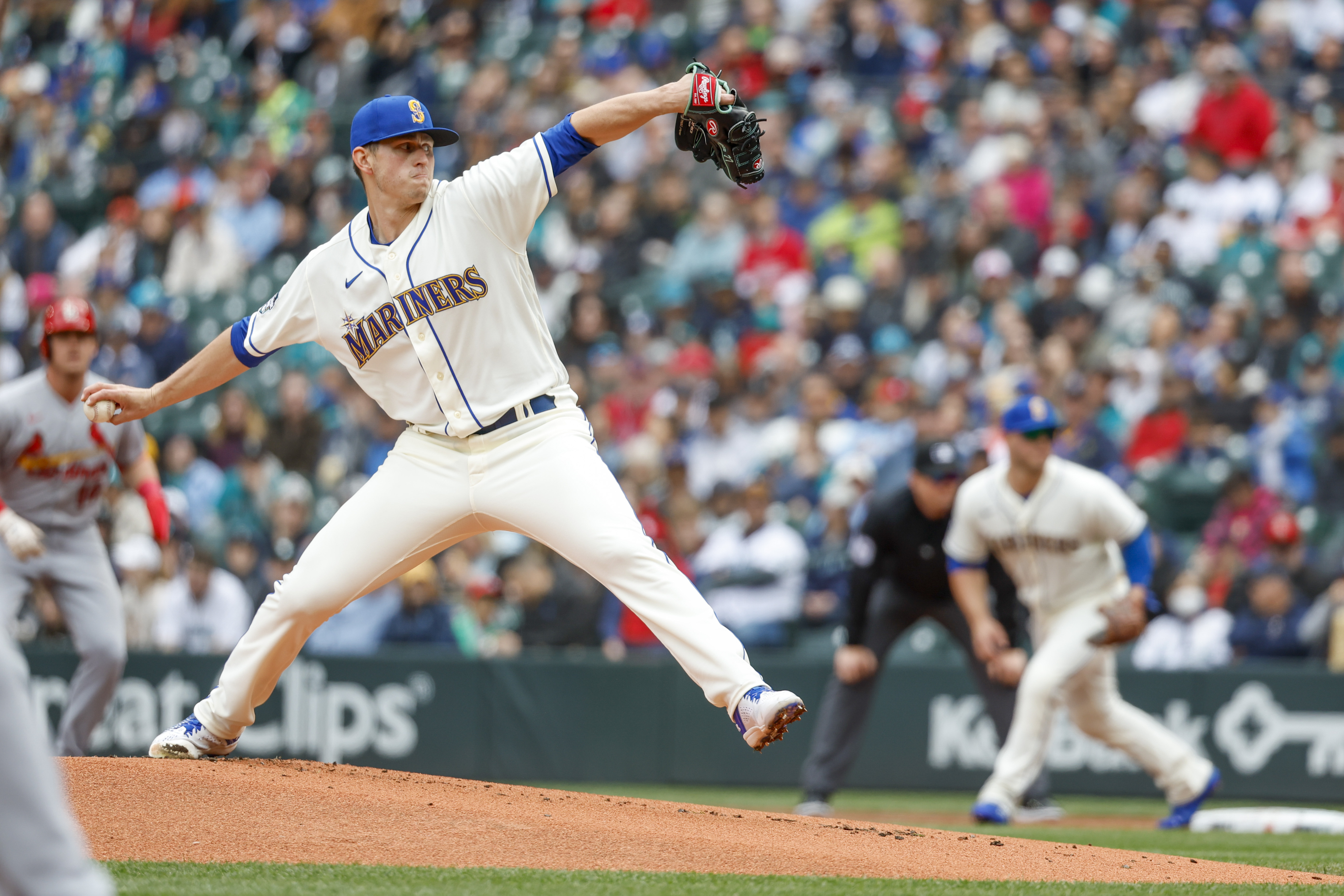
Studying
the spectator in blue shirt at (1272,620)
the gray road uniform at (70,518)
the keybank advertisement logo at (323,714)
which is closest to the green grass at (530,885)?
the gray road uniform at (70,518)

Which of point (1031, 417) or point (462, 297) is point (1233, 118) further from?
point (462, 297)

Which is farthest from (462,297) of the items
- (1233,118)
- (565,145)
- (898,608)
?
(1233,118)

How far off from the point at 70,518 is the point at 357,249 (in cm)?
313

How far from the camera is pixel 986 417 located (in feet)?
38.2

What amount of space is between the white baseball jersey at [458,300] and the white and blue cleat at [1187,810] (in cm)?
417

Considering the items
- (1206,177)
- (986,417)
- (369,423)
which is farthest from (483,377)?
(1206,177)

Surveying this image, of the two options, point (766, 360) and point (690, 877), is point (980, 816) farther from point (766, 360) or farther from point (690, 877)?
point (766, 360)

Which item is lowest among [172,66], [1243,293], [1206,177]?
[1243,293]

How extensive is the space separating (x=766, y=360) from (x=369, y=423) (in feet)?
11.6

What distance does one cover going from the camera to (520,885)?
423 centimetres

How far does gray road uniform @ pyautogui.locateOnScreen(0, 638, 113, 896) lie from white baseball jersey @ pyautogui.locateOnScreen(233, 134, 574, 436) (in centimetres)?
282

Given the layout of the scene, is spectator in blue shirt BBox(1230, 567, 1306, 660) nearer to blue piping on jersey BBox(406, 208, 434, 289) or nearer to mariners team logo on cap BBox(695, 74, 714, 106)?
mariners team logo on cap BBox(695, 74, 714, 106)

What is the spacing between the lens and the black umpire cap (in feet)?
26.6

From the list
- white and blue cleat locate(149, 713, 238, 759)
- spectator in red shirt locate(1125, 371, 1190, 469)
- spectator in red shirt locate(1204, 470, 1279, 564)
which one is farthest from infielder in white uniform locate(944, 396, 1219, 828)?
spectator in red shirt locate(1125, 371, 1190, 469)
